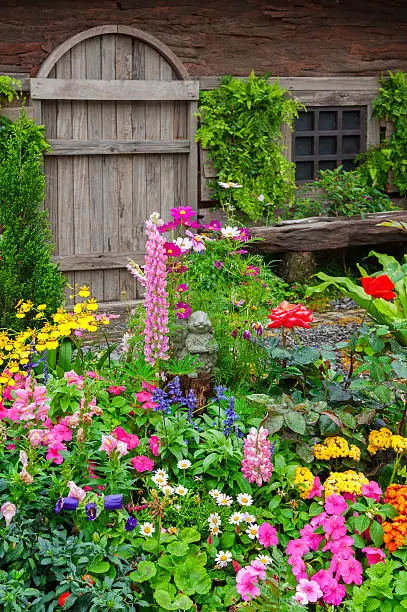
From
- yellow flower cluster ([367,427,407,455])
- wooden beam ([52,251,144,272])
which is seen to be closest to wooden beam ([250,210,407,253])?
wooden beam ([52,251,144,272])

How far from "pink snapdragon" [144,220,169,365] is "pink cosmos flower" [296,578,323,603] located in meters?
1.22

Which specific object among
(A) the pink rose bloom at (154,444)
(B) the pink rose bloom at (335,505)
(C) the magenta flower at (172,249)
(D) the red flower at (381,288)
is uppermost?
(C) the magenta flower at (172,249)

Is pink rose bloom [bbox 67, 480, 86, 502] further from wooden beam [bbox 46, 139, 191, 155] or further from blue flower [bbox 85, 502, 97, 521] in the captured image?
wooden beam [bbox 46, 139, 191, 155]

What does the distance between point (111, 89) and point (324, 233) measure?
260cm

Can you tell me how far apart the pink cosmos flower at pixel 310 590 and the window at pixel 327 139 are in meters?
7.27

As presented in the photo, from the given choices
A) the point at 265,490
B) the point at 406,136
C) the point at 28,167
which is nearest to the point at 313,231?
the point at 406,136

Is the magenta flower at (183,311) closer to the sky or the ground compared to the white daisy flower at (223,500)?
closer to the sky

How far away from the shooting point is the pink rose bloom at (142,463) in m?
3.74

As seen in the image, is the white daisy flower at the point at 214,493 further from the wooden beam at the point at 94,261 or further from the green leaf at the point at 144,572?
the wooden beam at the point at 94,261

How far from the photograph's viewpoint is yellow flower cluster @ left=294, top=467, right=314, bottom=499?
382cm

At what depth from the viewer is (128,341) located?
4504mm

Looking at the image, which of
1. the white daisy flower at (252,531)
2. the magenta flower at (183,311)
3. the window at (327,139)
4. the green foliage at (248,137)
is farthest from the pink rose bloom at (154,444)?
the window at (327,139)

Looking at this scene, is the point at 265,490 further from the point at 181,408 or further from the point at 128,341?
the point at 128,341

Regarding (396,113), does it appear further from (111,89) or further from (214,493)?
(214,493)
